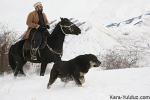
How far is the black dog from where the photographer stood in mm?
11391

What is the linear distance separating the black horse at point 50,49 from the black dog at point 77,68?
2752 millimetres

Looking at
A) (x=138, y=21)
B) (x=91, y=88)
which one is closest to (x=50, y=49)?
(x=91, y=88)

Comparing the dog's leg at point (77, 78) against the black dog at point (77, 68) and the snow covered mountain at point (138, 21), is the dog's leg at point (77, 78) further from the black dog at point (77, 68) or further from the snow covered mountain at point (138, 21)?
the snow covered mountain at point (138, 21)

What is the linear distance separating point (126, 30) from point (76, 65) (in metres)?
74.4

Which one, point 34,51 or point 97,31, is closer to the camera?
point 34,51

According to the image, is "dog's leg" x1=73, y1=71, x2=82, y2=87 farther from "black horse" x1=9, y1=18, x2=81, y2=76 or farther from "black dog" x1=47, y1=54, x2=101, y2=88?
"black horse" x1=9, y1=18, x2=81, y2=76

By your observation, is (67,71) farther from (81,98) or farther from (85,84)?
(81,98)

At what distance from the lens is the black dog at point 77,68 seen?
11391 mm

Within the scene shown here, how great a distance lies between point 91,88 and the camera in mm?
11086

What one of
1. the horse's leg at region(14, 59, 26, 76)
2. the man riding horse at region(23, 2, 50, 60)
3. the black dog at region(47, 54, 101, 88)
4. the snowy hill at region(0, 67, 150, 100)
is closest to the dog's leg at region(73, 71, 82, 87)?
the black dog at region(47, 54, 101, 88)

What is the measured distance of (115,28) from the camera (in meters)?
90.2

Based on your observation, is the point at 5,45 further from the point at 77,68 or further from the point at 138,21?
the point at 138,21

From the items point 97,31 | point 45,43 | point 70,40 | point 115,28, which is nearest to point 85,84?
point 45,43

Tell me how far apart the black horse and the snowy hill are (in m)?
1.11
